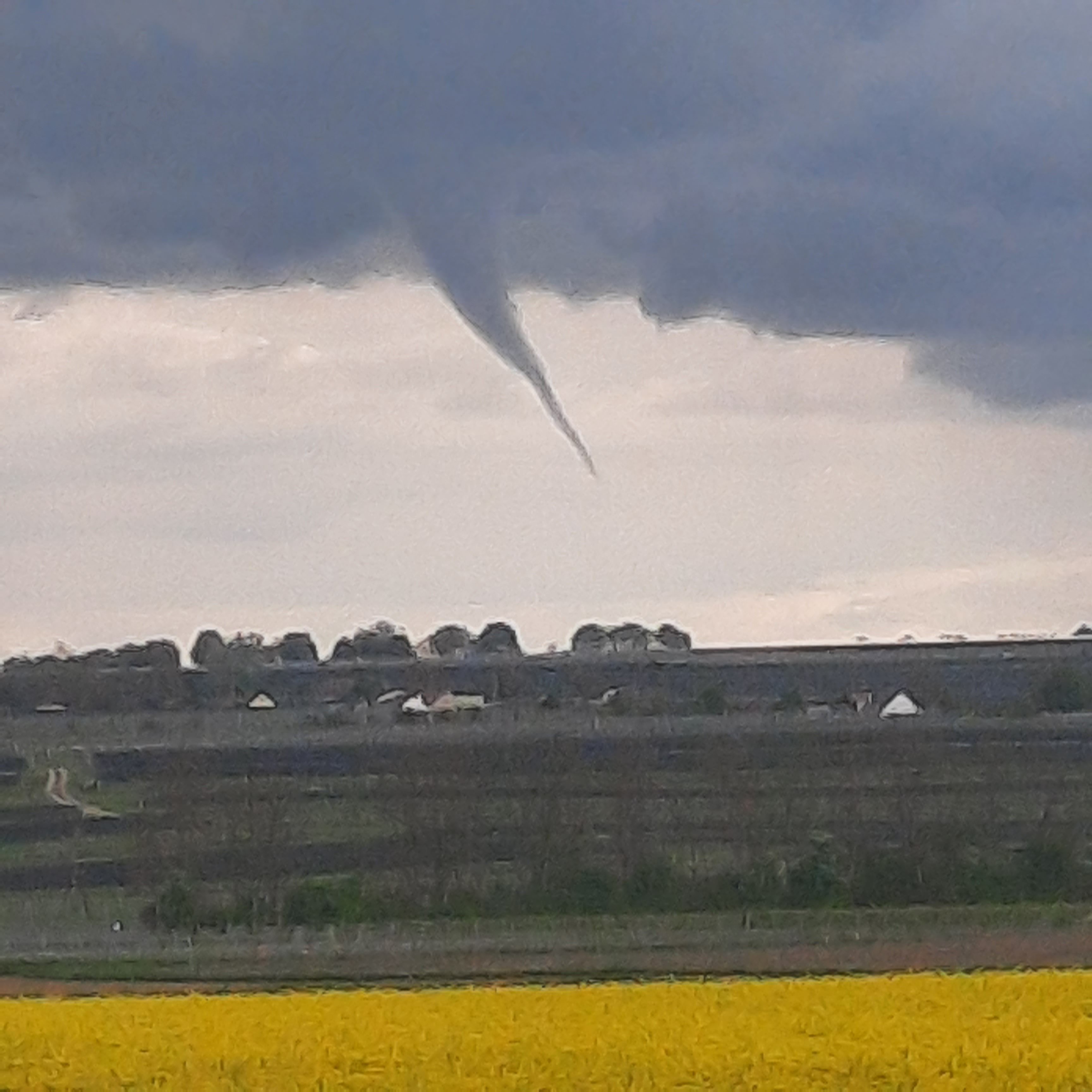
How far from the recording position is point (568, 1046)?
13.9 meters

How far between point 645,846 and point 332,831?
24.7 feet

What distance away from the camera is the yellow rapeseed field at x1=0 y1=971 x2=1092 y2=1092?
1345 centimetres

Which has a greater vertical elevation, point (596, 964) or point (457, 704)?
point (457, 704)

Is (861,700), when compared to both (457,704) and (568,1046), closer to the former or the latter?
(457,704)

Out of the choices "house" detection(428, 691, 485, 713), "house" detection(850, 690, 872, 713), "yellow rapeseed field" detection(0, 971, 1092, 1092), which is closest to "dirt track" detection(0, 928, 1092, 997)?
"yellow rapeseed field" detection(0, 971, 1092, 1092)

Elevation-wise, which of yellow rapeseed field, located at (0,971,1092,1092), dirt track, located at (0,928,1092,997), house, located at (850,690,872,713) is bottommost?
dirt track, located at (0,928,1092,997)

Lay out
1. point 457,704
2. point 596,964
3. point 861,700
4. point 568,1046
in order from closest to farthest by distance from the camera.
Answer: point 568,1046
point 596,964
point 861,700
point 457,704

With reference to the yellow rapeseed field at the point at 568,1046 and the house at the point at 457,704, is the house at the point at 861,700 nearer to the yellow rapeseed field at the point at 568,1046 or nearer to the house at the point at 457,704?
the house at the point at 457,704

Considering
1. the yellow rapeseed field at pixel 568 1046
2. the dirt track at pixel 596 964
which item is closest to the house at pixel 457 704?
the dirt track at pixel 596 964

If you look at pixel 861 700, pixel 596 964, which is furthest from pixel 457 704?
pixel 596 964

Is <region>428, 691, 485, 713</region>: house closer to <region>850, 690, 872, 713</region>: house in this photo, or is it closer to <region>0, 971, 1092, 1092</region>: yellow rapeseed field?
<region>850, 690, 872, 713</region>: house

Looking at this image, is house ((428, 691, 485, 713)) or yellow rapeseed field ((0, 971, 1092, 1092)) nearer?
yellow rapeseed field ((0, 971, 1092, 1092))

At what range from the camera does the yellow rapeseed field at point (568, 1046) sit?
13.5 m

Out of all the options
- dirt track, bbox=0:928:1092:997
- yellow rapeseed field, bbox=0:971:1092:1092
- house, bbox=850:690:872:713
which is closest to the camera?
yellow rapeseed field, bbox=0:971:1092:1092
